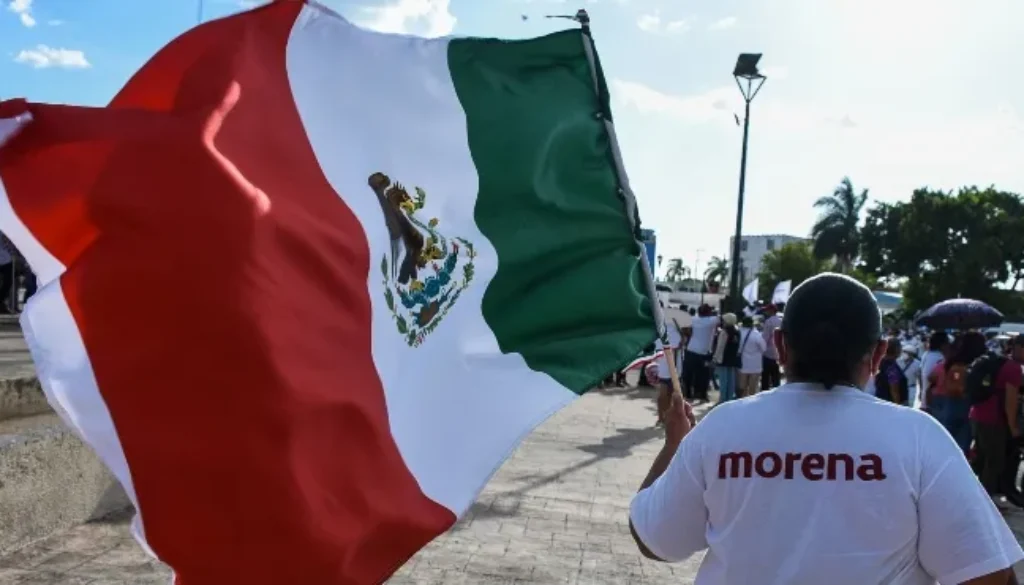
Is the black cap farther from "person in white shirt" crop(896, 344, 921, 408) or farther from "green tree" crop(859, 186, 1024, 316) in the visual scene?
"green tree" crop(859, 186, 1024, 316)

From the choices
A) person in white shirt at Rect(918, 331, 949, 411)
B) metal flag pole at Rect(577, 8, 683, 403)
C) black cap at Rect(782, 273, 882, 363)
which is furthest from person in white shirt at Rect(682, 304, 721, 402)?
black cap at Rect(782, 273, 882, 363)

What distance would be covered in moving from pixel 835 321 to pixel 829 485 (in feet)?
1.21

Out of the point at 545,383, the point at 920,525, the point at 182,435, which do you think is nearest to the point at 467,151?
the point at 545,383

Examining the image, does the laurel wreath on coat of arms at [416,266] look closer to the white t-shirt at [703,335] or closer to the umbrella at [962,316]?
the umbrella at [962,316]

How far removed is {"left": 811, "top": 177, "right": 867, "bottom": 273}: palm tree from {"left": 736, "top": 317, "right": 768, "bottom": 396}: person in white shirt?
75.7m

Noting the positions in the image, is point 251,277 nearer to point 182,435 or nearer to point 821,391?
point 182,435

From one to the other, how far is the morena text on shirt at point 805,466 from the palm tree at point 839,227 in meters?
88.3

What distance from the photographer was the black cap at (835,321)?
2.23 m

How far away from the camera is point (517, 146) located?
3.48 m

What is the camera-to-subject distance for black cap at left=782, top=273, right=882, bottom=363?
223cm

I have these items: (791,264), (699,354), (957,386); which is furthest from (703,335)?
(791,264)

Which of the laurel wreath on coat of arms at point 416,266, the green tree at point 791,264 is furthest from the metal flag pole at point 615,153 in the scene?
the green tree at point 791,264

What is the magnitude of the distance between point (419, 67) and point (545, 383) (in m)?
1.12

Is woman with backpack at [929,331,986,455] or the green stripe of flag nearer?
the green stripe of flag
